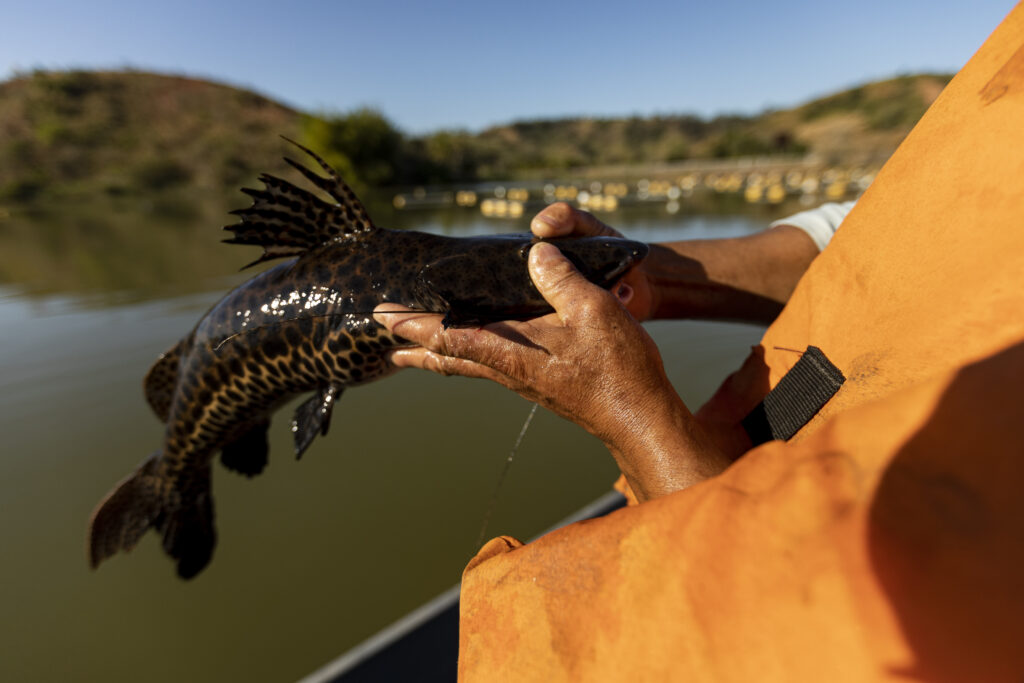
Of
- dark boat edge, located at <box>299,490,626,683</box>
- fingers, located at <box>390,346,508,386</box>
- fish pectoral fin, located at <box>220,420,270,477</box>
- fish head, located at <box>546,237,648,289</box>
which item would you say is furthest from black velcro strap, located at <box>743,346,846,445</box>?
fish pectoral fin, located at <box>220,420,270,477</box>

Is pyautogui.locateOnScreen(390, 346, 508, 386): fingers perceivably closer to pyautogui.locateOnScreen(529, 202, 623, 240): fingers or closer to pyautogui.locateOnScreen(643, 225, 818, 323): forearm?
pyautogui.locateOnScreen(529, 202, 623, 240): fingers

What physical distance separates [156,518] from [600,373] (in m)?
3.06

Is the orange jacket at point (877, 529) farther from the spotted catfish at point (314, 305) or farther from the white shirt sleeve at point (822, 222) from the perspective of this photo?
the white shirt sleeve at point (822, 222)

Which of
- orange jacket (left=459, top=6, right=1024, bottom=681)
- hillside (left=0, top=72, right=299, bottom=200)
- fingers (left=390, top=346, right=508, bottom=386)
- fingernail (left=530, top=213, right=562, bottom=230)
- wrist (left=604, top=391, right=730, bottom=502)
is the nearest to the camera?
orange jacket (left=459, top=6, right=1024, bottom=681)

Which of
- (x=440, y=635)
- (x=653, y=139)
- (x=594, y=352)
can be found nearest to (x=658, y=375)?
(x=594, y=352)

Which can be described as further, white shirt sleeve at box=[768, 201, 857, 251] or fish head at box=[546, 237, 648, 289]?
white shirt sleeve at box=[768, 201, 857, 251]

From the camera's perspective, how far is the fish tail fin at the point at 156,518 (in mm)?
2715

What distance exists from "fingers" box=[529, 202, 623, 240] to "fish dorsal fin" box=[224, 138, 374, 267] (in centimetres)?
91

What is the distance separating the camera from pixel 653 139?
338 feet

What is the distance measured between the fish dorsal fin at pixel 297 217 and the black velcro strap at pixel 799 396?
2.05 meters

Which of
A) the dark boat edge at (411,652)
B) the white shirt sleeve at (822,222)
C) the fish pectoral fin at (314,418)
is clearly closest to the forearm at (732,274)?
the white shirt sleeve at (822,222)

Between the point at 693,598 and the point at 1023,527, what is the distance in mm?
506

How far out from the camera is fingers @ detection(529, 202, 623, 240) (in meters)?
2.21

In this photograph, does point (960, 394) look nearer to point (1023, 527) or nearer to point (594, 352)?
point (1023, 527)
